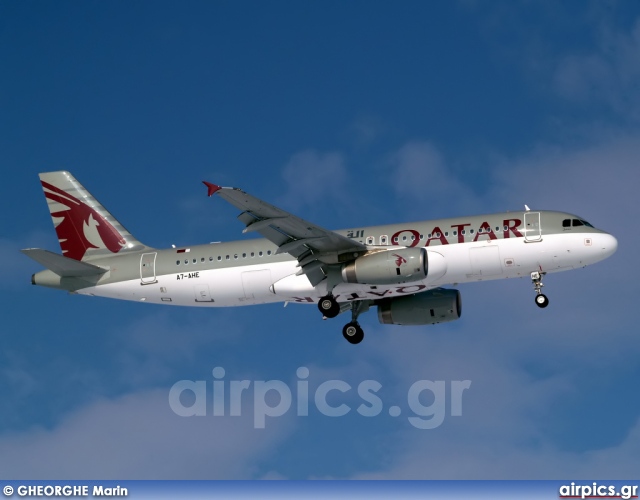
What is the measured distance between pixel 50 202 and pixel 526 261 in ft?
90.6

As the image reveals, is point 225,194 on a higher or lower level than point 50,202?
lower

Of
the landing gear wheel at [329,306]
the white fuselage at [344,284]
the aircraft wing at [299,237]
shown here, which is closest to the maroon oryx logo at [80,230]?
the white fuselage at [344,284]

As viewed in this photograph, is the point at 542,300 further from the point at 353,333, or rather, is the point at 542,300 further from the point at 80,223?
the point at 80,223

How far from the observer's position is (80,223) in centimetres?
6062

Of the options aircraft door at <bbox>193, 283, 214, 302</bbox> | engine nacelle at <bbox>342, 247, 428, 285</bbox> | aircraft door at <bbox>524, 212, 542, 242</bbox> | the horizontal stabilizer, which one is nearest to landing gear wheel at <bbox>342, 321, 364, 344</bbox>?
engine nacelle at <bbox>342, 247, 428, 285</bbox>

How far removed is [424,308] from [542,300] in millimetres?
7193

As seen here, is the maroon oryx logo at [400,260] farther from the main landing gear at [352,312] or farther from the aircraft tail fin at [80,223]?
the aircraft tail fin at [80,223]

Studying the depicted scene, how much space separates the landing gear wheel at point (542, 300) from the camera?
172 ft

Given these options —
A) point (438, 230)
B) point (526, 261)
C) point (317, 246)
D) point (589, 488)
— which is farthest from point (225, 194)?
point (589, 488)

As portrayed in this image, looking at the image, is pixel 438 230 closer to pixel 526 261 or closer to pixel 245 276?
pixel 526 261

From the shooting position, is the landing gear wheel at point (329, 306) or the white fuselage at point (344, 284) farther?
the landing gear wheel at point (329, 306)

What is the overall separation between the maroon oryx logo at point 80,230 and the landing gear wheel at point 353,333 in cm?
1319

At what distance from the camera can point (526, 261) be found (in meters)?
51.2

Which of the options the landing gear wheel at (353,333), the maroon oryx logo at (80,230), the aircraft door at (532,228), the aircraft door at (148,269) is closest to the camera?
the aircraft door at (532,228)
